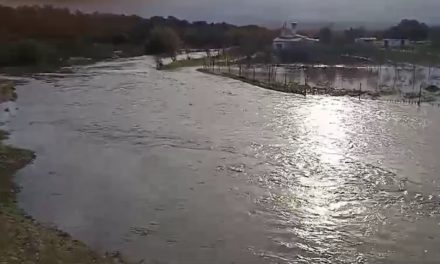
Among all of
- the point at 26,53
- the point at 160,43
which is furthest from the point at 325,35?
the point at 26,53

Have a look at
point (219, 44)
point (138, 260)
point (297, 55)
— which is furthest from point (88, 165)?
point (219, 44)

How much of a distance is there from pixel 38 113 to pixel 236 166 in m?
7.23

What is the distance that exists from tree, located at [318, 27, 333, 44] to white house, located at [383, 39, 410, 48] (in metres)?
4.45

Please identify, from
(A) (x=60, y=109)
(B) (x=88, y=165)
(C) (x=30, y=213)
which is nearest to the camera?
(C) (x=30, y=213)

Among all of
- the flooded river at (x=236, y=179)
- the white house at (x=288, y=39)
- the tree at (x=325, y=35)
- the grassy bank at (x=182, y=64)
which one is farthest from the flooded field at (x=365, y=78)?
the tree at (x=325, y=35)

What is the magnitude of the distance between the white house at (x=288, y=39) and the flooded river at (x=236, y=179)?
2402 cm

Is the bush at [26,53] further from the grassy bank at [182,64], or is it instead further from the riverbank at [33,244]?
the riverbank at [33,244]

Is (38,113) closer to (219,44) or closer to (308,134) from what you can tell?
(308,134)

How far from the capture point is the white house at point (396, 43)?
4331cm

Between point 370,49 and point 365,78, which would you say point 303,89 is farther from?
point 370,49

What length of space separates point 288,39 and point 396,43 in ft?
29.8

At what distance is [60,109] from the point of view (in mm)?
15258

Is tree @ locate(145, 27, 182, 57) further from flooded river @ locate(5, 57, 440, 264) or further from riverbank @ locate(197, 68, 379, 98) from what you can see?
flooded river @ locate(5, 57, 440, 264)

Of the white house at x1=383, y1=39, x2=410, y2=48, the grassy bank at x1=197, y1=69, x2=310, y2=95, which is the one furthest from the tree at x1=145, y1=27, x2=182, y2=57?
the white house at x1=383, y1=39, x2=410, y2=48
